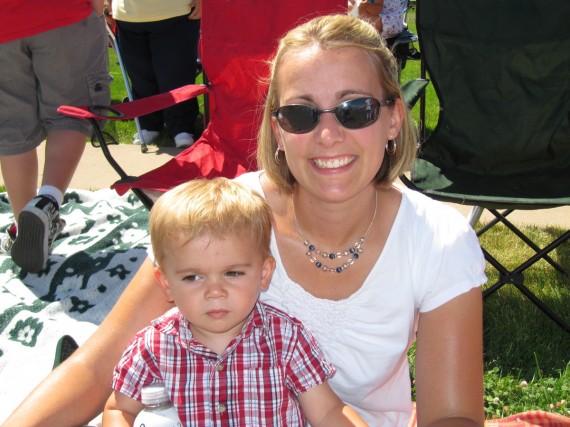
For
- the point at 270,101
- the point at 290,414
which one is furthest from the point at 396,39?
the point at 290,414

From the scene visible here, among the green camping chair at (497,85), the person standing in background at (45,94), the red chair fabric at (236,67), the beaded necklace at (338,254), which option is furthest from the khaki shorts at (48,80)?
the beaded necklace at (338,254)

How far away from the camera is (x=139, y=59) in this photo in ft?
18.3

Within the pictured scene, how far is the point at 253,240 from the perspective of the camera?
1.63 metres

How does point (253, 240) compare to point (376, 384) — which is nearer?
point (253, 240)

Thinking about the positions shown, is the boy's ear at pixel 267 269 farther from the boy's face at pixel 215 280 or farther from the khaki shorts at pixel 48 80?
the khaki shorts at pixel 48 80

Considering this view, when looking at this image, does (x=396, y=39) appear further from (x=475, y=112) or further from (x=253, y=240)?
(x=253, y=240)

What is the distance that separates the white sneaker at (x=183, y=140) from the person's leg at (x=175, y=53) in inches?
5.0

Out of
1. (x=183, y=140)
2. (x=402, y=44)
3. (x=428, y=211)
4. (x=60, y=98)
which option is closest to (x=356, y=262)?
(x=428, y=211)

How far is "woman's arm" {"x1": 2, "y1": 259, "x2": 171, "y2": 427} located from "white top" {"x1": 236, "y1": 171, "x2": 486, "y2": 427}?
295 millimetres

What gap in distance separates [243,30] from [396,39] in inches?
114

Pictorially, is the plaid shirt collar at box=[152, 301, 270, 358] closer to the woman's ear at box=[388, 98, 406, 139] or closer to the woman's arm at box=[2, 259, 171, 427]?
the woman's arm at box=[2, 259, 171, 427]

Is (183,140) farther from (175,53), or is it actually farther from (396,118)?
(396,118)

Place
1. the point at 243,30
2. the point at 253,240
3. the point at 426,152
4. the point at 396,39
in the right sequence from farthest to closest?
the point at 396,39
the point at 243,30
the point at 426,152
the point at 253,240

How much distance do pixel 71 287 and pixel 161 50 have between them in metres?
2.47
